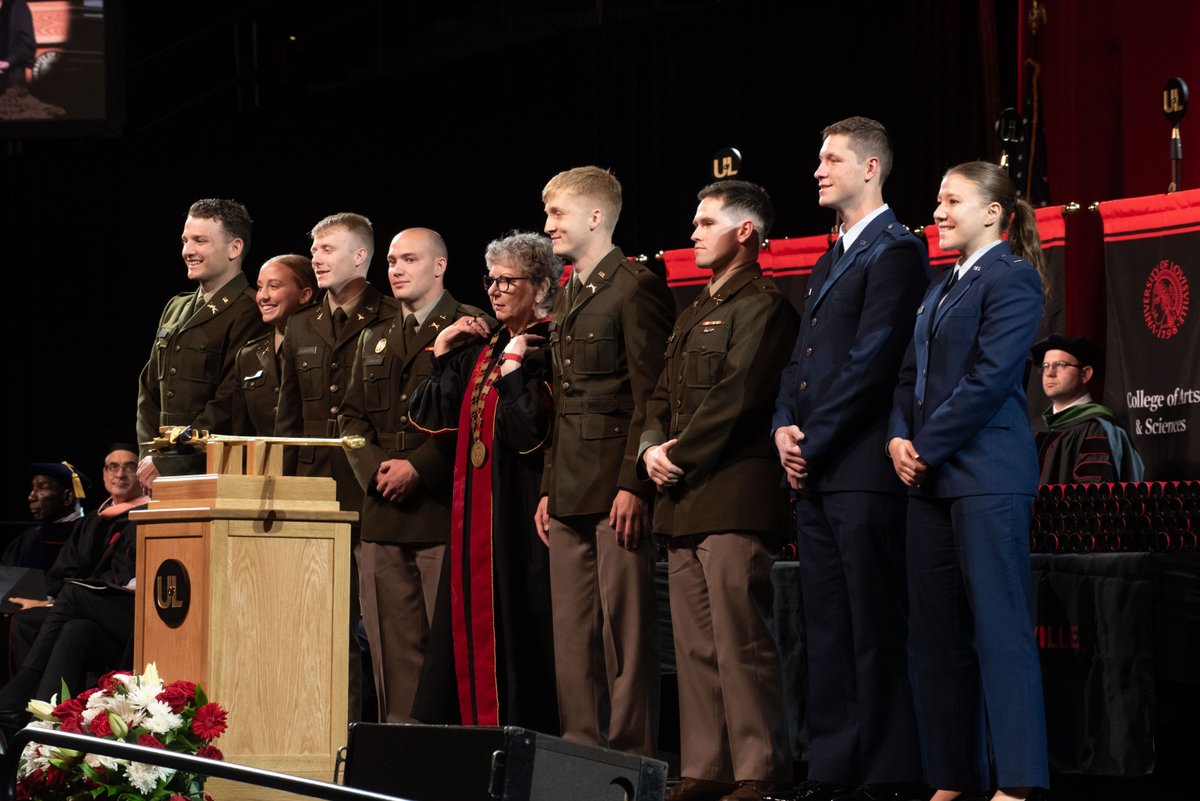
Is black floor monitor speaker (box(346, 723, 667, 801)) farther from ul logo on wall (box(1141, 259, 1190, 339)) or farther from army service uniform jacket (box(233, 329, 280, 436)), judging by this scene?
ul logo on wall (box(1141, 259, 1190, 339))

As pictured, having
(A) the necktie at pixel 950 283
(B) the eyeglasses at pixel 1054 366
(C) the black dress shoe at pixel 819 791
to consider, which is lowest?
(C) the black dress shoe at pixel 819 791

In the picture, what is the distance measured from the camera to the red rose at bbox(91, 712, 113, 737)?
3199mm

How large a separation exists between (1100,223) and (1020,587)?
3.05 metres

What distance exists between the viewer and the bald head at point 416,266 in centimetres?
516

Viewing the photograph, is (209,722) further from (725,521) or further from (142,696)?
(725,521)

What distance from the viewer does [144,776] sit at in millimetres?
3090

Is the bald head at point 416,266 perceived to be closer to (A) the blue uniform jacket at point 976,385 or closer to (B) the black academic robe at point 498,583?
(B) the black academic robe at point 498,583

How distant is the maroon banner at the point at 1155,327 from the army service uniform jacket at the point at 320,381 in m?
2.85

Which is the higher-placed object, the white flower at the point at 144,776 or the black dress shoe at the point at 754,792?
the white flower at the point at 144,776

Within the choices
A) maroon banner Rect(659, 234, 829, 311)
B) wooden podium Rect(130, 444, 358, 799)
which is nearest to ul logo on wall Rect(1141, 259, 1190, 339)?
maroon banner Rect(659, 234, 829, 311)

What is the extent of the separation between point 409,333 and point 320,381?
35cm

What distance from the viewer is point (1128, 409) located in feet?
20.5

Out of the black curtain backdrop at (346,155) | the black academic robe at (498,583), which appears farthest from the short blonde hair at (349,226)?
the black curtain backdrop at (346,155)

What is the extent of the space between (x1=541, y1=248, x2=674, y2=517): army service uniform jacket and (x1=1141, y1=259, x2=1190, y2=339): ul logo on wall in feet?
7.90
